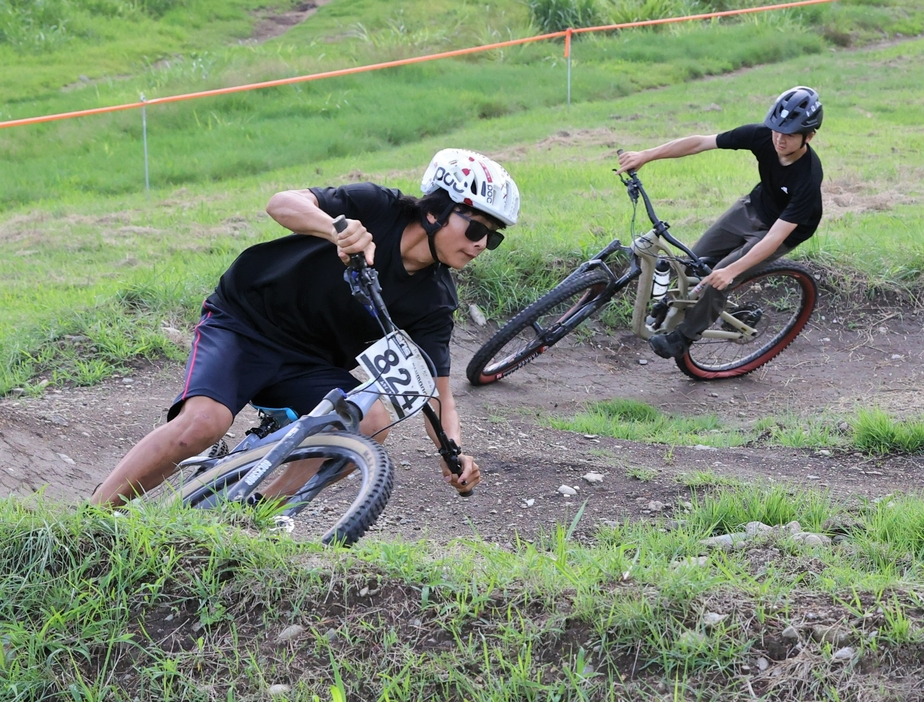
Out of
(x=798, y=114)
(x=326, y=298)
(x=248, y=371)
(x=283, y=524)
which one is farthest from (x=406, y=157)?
(x=283, y=524)

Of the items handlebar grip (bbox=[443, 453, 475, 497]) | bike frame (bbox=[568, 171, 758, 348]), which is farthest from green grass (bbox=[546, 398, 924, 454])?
handlebar grip (bbox=[443, 453, 475, 497])

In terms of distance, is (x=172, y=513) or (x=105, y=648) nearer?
(x=105, y=648)

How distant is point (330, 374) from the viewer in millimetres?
4234

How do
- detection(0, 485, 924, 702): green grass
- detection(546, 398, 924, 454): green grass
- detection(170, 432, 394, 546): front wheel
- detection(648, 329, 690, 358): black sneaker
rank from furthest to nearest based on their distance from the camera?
detection(648, 329, 690, 358): black sneaker → detection(546, 398, 924, 454): green grass → detection(170, 432, 394, 546): front wheel → detection(0, 485, 924, 702): green grass

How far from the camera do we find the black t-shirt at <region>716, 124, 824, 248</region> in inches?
251

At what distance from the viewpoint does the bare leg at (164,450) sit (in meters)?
3.76

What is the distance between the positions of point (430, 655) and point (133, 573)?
1010mm

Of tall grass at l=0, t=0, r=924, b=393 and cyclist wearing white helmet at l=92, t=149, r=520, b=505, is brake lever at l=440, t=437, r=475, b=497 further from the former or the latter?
tall grass at l=0, t=0, r=924, b=393

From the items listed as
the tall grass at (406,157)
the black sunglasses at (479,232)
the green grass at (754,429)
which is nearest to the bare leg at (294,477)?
the black sunglasses at (479,232)

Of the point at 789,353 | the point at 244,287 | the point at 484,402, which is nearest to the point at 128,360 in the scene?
the point at 484,402

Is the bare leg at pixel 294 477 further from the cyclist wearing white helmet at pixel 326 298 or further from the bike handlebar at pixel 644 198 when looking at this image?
the bike handlebar at pixel 644 198

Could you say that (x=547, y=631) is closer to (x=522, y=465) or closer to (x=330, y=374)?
(x=330, y=374)

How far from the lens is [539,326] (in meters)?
6.80

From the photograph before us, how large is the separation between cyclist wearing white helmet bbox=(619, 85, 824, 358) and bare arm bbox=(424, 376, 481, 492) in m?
2.88
